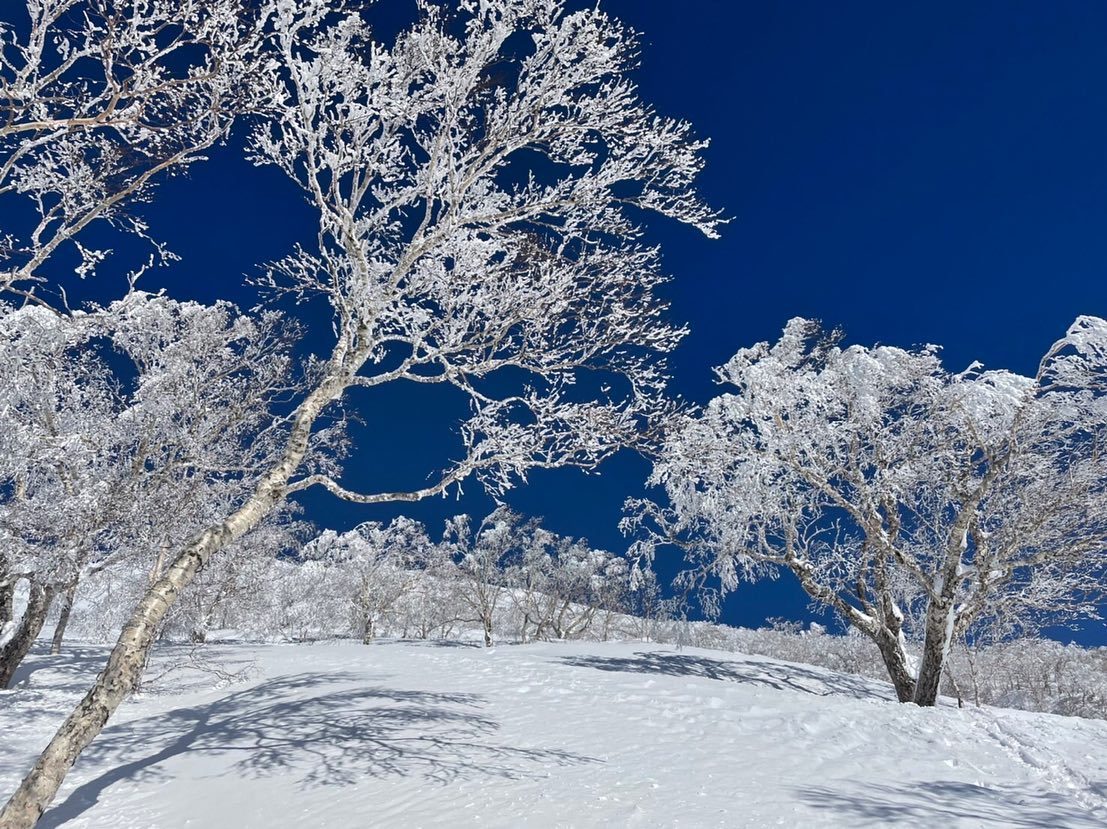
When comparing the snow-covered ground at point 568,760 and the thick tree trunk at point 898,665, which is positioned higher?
the thick tree trunk at point 898,665

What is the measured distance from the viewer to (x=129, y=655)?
5.68 metres

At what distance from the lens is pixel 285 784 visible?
7.36 metres

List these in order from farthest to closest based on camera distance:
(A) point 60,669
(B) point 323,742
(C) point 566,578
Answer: (C) point 566,578 → (A) point 60,669 → (B) point 323,742

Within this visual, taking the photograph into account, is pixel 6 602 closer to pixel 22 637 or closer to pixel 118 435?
pixel 22 637

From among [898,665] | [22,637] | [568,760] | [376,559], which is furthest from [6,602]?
[376,559]

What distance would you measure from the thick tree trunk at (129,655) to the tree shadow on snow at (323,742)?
2.74 m

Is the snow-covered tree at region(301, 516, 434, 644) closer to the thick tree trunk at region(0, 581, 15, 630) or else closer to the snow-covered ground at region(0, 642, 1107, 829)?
the thick tree trunk at region(0, 581, 15, 630)

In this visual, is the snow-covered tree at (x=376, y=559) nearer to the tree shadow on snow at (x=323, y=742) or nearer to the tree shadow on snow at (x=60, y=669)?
the tree shadow on snow at (x=60, y=669)

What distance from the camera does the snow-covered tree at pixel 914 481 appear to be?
12.0 m

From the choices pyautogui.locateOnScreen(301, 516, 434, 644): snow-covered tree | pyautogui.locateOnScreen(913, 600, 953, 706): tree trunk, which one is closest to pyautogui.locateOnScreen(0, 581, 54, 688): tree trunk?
pyautogui.locateOnScreen(913, 600, 953, 706): tree trunk

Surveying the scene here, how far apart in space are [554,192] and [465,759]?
7.79 metres

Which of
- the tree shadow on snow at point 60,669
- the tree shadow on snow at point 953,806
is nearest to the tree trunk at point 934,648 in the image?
the tree shadow on snow at point 953,806

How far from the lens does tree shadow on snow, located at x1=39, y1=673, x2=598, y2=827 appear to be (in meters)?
7.48

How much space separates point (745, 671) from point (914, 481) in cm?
879
